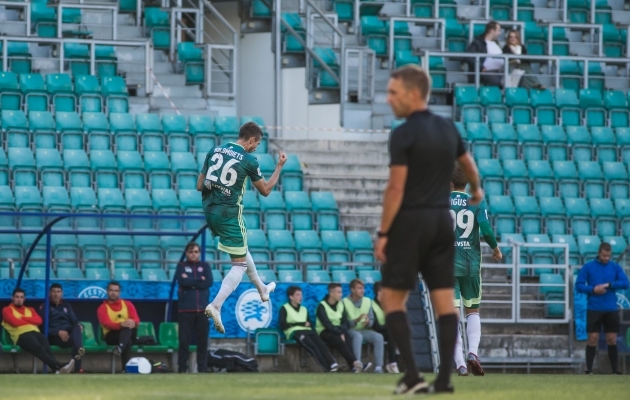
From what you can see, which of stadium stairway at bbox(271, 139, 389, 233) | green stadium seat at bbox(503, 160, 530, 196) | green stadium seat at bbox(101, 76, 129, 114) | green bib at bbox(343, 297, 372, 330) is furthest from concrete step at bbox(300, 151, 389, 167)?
green bib at bbox(343, 297, 372, 330)

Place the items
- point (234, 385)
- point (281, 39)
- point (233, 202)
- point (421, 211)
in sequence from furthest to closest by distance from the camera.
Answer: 1. point (281, 39)
2. point (233, 202)
3. point (234, 385)
4. point (421, 211)

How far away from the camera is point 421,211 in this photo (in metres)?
8.13

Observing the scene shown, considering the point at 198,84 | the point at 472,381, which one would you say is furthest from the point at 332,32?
the point at 472,381

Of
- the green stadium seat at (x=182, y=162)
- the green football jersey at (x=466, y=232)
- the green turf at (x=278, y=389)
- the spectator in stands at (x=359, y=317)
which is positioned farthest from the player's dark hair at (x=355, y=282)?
the green turf at (x=278, y=389)

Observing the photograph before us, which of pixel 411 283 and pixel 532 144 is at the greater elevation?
pixel 532 144

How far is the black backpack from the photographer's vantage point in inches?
698

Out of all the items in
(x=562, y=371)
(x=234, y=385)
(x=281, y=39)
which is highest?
(x=281, y=39)

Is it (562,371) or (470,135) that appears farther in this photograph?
(470,135)

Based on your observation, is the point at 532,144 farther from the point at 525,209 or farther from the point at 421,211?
the point at 421,211

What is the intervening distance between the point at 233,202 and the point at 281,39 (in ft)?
43.9

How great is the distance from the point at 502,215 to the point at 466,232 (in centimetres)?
910

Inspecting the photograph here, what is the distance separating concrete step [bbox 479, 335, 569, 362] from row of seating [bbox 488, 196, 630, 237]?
2269 millimetres

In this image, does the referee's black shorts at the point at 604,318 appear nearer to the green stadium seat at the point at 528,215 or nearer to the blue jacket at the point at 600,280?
the blue jacket at the point at 600,280

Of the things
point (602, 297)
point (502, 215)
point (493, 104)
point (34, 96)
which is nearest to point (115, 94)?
point (34, 96)
